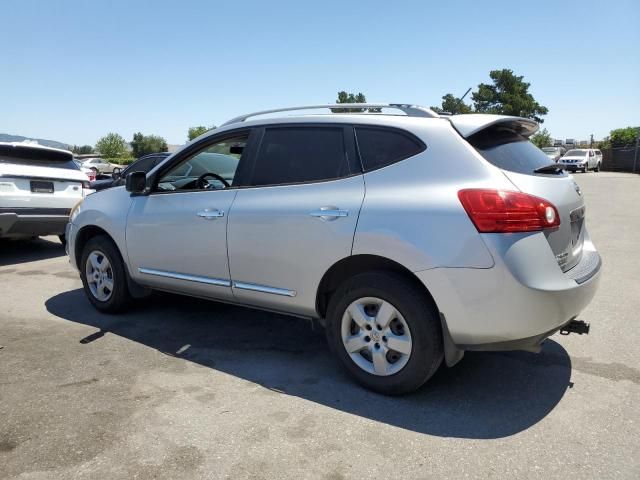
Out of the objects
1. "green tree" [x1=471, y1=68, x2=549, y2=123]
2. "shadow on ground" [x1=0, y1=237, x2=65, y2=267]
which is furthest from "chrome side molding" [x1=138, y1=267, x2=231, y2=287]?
"green tree" [x1=471, y1=68, x2=549, y2=123]

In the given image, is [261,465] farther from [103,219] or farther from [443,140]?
[103,219]

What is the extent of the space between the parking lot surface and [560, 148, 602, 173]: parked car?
36.7 meters

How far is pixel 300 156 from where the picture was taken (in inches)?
148

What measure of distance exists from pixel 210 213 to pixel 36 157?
556 cm

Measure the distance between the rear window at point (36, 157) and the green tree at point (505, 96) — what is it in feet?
187

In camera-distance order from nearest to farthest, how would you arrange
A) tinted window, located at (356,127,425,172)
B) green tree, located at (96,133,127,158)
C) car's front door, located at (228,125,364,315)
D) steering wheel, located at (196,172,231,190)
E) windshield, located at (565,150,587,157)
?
tinted window, located at (356,127,425,172) → car's front door, located at (228,125,364,315) → steering wheel, located at (196,172,231,190) → windshield, located at (565,150,587,157) → green tree, located at (96,133,127,158)

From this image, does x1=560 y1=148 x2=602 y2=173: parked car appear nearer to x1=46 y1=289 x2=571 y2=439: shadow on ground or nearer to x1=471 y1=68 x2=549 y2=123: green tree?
x1=471 y1=68 x2=549 y2=123: green tree

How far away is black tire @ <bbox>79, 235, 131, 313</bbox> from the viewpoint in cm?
492

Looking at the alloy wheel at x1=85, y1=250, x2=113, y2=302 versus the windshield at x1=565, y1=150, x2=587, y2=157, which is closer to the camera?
the alloy wheel at x1=85, y1=250, x2=113, y2=302

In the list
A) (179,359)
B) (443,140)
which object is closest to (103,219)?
(179,359)

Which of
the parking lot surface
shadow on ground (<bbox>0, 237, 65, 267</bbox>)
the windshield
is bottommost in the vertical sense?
the parking lot surface

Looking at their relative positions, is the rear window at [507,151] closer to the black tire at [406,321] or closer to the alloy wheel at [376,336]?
the black tire at [406,321]

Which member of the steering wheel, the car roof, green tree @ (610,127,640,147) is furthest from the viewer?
green tree @ (610,127,640,147)

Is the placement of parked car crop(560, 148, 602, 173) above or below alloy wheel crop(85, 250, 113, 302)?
above
